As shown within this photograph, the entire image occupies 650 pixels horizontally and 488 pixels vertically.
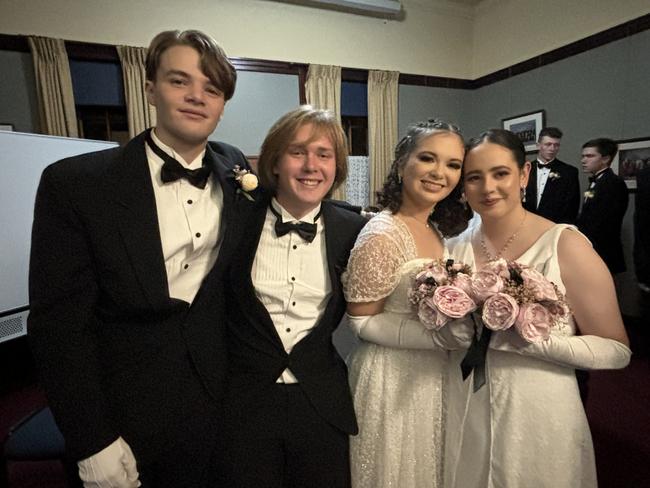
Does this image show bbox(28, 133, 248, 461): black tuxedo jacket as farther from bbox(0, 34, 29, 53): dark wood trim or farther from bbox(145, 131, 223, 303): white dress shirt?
bbox(0, 34, 29, 53): dark wood trim

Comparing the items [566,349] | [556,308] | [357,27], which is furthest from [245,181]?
[357,27]

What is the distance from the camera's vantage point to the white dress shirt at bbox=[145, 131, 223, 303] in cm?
134

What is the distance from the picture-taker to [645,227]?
3.50 metres

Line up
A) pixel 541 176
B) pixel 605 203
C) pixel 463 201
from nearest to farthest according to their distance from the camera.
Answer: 1. pixel 463 201
2. pixel 605 203
3. pixel 541 176

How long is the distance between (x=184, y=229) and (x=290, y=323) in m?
0.50

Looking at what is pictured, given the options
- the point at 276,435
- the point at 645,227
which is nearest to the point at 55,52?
the point at 276,435

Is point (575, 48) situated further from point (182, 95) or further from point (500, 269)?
point (182, 95)

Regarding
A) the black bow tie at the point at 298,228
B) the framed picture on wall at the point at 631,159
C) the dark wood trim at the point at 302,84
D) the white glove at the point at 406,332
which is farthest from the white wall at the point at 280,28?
the white glove at the point at 406,332

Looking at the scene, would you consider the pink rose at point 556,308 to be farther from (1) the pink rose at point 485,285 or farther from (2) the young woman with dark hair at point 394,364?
(2) the young woman with dark hair at point 394,364

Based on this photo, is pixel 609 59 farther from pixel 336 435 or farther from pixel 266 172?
pixel 336 435

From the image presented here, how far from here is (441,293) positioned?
127cm

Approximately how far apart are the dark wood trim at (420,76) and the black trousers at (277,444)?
15.4 ft

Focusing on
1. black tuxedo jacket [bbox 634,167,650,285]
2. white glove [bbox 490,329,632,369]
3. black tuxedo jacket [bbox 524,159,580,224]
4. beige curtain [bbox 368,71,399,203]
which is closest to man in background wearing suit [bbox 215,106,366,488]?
white glove [bbox 490,329,632,369]

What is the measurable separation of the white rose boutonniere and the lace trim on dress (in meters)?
0.45
